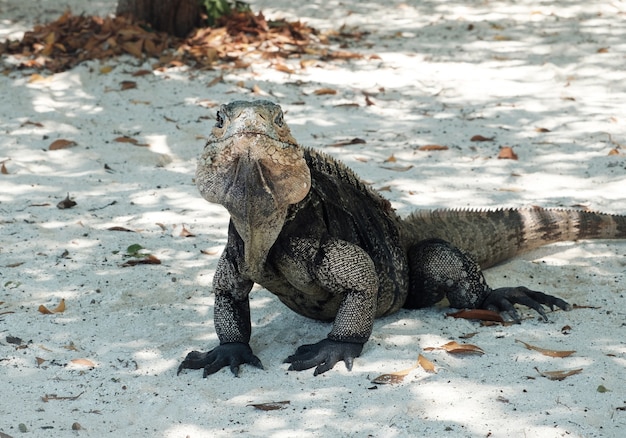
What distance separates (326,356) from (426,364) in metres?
0.51

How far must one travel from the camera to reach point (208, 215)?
7.39 meters

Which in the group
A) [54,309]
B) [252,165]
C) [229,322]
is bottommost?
[54,309]

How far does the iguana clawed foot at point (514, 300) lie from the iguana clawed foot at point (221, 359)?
4.87 ft

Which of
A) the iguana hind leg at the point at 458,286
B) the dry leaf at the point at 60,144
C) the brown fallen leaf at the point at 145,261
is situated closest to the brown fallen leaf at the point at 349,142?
the dry leaf at the point at 60,144

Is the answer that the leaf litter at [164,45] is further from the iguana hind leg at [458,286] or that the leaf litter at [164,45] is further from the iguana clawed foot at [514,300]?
the iguana clawed foot at [514,300]

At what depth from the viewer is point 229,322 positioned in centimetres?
497

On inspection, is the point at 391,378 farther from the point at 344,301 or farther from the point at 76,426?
the point at 76,426

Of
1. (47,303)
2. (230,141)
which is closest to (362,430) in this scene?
(230,141)

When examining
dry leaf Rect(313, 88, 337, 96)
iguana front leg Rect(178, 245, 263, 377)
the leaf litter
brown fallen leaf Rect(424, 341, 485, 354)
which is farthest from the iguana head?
the leaf litter

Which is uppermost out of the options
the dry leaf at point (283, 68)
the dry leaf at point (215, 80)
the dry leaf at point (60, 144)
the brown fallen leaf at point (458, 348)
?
the dry leaf at point (283, 68)

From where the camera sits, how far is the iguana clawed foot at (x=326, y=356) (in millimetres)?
4660

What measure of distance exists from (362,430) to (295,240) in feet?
3.52

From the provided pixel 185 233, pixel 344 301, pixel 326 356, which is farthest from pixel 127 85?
pixel 326 356

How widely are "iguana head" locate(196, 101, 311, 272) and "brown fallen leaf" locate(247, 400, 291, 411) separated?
2.72ft
